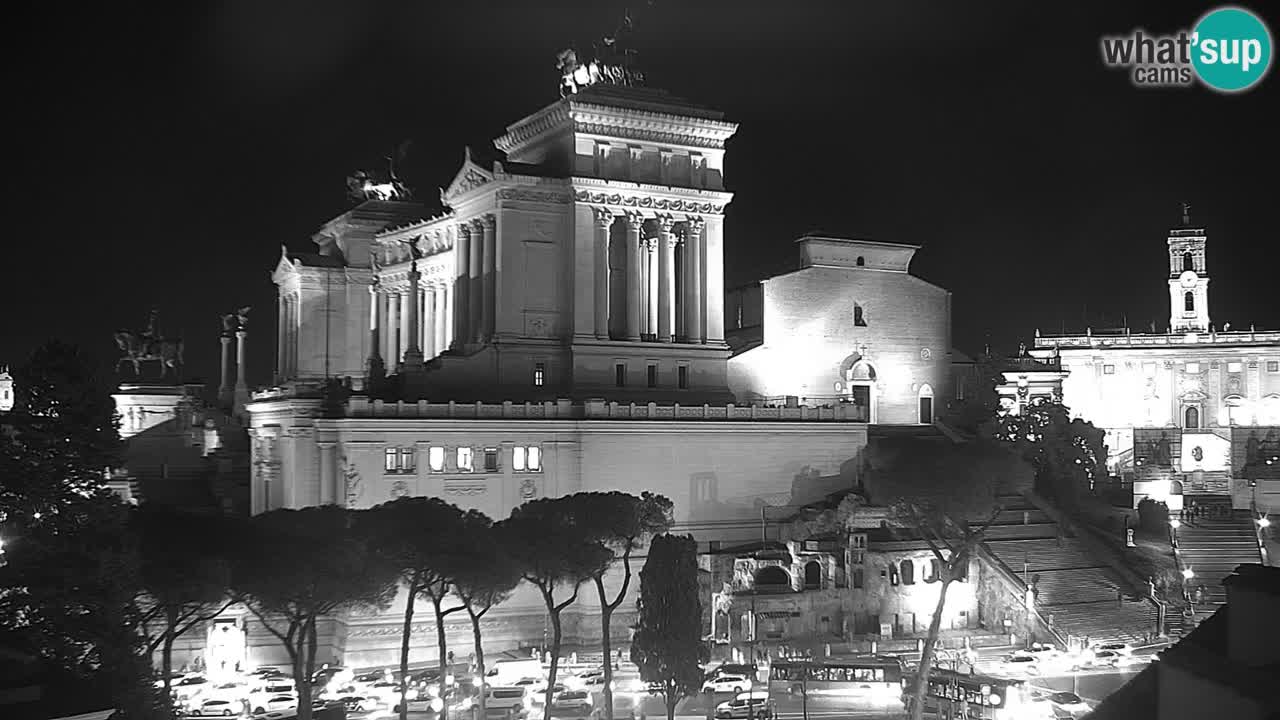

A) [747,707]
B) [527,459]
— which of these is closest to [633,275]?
[527,459]

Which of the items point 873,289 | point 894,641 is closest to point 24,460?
point 894,641

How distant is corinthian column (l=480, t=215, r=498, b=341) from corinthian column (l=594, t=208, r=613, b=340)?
6.00 metres

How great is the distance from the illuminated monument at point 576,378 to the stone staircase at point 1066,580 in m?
10.2

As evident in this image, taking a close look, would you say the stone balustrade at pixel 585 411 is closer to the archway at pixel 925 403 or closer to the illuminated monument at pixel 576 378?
the illuminated monument at pixel 576 378

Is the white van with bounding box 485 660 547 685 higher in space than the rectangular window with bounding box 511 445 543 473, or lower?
lower

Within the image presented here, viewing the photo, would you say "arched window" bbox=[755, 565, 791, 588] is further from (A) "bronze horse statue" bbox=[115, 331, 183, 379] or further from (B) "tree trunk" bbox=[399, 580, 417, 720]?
(A) "bronze horse statue" bbox=[115, 331, 183, 379]

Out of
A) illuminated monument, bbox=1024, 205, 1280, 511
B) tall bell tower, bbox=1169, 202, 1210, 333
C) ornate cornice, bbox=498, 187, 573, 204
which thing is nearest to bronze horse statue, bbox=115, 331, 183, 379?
ornate cornice, bbox=498, 187, 573, 204

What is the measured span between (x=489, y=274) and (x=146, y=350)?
32.0 meters

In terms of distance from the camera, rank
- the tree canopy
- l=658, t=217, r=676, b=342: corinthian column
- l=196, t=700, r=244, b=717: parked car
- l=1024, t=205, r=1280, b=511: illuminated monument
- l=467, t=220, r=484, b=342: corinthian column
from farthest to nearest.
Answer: l=1024, t=205, r=1280, b=511: illuminated monument, l=658, t=217, r=676, b=342: corinthian column, l=467, t=220, r=484, b=342: corinthian column, l=196, t=700, r=244, b=717: parked car, the tree canopy

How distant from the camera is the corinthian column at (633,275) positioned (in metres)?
77.4

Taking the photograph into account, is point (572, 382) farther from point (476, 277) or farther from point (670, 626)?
point (670, 626)

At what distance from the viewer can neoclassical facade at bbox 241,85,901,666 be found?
64.1 metres

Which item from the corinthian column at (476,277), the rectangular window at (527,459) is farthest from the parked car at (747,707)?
the corinthian column at (476,277)

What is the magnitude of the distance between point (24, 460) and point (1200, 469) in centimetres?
10345
